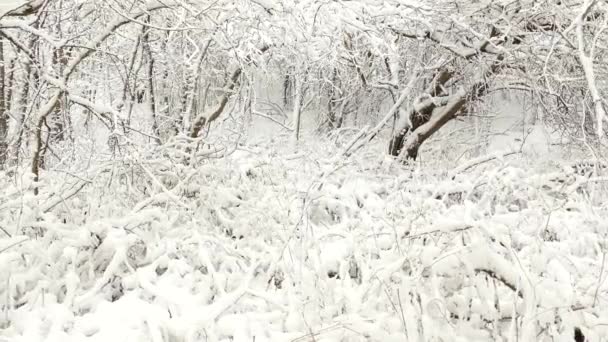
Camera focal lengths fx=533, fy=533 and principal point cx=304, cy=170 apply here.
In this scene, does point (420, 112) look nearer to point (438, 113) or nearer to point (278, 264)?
point (438, 113)

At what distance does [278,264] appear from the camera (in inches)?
142

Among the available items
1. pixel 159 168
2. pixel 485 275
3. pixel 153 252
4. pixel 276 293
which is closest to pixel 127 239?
pixel 153 252

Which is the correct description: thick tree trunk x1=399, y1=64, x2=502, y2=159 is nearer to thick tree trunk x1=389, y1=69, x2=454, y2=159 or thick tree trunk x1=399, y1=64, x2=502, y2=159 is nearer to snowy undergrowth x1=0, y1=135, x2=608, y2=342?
thick tree trunk x1=389, y1=69, x2=454, y2=159

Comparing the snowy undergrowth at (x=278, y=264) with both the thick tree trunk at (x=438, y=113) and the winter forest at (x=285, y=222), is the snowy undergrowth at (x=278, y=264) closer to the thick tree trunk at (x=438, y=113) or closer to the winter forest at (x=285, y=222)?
the winter forest at (x=285, y=222)

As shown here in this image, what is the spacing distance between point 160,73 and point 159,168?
4430mm

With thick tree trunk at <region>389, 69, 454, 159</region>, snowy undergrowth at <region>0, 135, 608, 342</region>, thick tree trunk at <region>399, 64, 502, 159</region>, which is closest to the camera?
snowy undergrowth at <region>0, 135, 608, 342</region>

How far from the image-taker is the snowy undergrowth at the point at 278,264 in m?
2.72

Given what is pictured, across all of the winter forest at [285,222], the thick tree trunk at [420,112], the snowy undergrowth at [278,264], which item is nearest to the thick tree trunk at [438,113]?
the thick tree trunk at [420,112]

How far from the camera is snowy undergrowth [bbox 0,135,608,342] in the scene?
2717 mm

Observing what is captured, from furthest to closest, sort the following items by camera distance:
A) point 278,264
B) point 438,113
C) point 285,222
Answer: point 438,113 < point 285,222 < point 278,264

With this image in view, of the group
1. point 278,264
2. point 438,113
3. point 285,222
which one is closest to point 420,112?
point 438,113

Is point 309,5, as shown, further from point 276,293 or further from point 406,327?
point 406,327

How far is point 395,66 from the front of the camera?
8.34 m

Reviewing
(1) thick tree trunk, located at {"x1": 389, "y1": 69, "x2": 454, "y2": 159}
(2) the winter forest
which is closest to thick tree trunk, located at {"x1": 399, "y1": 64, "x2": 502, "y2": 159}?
(1) thick tree trunk, located at {"x1": 389, "y1": 69, "x2": 454, "y2": 159}
